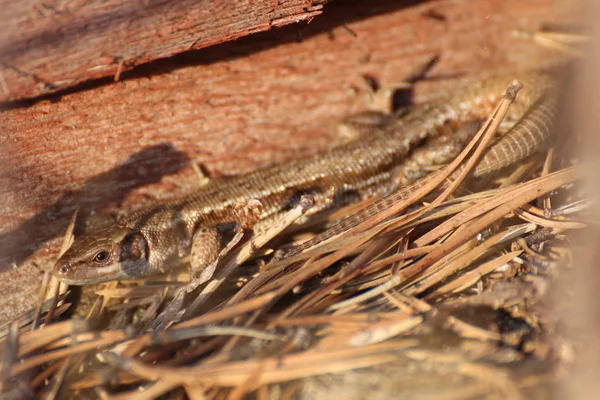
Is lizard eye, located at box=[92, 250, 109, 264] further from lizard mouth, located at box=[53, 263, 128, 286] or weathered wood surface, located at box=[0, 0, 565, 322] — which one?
weathered wood surface, located at box=[0, 0, 565, 322]

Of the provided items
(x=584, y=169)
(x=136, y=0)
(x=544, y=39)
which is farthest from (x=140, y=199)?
(x=544, y=39)

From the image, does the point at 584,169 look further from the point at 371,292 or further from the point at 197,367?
the point at 197,367

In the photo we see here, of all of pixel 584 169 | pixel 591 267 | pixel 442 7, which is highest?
pixel 442 7

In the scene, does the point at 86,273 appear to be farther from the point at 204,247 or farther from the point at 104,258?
the point at 204,247

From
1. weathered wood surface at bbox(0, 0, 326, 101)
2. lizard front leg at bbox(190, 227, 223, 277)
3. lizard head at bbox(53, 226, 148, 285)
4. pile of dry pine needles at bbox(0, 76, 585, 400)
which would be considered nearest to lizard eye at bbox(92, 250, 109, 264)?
lizard head at bbox(53, 226, 148, 285)

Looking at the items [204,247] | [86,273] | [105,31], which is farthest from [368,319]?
[105,31]

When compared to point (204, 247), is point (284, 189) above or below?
above
